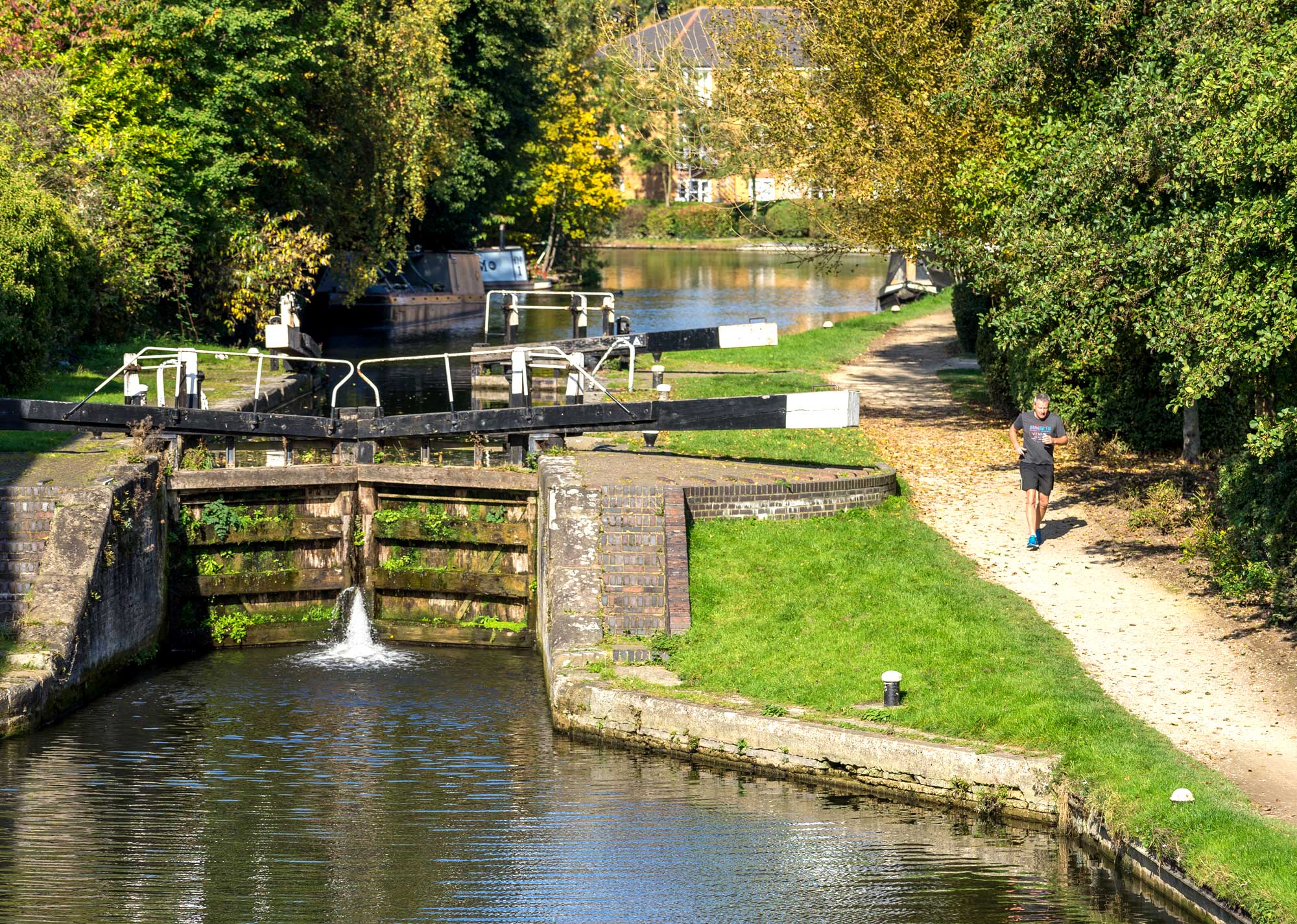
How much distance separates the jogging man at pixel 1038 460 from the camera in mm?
15500

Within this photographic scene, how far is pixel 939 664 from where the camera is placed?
12219 mm

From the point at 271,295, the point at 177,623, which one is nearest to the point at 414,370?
the point at 271,295

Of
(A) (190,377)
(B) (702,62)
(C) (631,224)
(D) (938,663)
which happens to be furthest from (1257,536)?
(C) (631,224)

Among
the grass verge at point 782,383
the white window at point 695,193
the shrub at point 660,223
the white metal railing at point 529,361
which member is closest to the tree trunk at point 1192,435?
the grass verge at point 782,383

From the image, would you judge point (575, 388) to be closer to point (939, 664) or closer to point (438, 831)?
point (939, 664)

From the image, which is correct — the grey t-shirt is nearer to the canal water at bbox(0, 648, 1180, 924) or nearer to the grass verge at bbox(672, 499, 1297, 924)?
the grass verge at bbox(672, 499, 1297, 924)

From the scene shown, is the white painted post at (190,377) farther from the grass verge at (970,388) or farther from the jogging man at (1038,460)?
the grass verge at (970,388)

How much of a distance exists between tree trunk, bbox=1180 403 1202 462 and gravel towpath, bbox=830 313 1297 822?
1316 millimetres

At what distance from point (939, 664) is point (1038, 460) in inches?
158

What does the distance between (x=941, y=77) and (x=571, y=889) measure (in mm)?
14510

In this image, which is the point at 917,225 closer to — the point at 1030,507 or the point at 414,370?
the point at 1030,507

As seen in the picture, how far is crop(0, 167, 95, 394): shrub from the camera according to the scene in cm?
2053

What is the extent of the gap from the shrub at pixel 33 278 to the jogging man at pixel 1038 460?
1299 cm

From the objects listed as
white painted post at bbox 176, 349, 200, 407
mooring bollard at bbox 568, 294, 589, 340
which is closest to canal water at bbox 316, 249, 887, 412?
mooring bollard at bbox 568, 294, 589, 340
